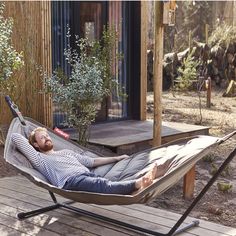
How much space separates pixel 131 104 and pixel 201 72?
Result: 6.08 m

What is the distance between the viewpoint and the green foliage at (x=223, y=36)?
14.6 meters

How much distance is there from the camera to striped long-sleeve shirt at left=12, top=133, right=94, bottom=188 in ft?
12.2

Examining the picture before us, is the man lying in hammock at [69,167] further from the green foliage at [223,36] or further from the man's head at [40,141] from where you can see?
the green foliage at [223,36]

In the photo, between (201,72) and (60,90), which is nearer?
(60,90)

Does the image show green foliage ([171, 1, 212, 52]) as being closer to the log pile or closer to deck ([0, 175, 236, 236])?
the log pile

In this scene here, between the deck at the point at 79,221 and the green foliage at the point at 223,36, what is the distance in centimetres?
1113

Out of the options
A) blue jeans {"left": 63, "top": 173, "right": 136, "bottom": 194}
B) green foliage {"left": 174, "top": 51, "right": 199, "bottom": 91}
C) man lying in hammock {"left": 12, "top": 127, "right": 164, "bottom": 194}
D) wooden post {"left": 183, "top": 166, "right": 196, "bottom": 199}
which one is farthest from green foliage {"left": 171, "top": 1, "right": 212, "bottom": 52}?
blue jeans {"left": 63, "top": 173, "right": 136, "bottom": 194}

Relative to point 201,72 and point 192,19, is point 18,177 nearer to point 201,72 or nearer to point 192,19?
point 201,72

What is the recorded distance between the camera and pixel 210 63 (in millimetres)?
14680

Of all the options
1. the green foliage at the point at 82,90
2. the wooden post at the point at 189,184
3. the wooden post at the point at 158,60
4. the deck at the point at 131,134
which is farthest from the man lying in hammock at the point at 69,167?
the deck at the point at 131,134

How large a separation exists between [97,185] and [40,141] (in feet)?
2.34

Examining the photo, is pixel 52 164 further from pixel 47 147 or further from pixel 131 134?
pixel 131 134

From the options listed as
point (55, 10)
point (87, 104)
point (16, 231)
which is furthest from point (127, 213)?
point (55, 10)

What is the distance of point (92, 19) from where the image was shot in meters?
8.24
